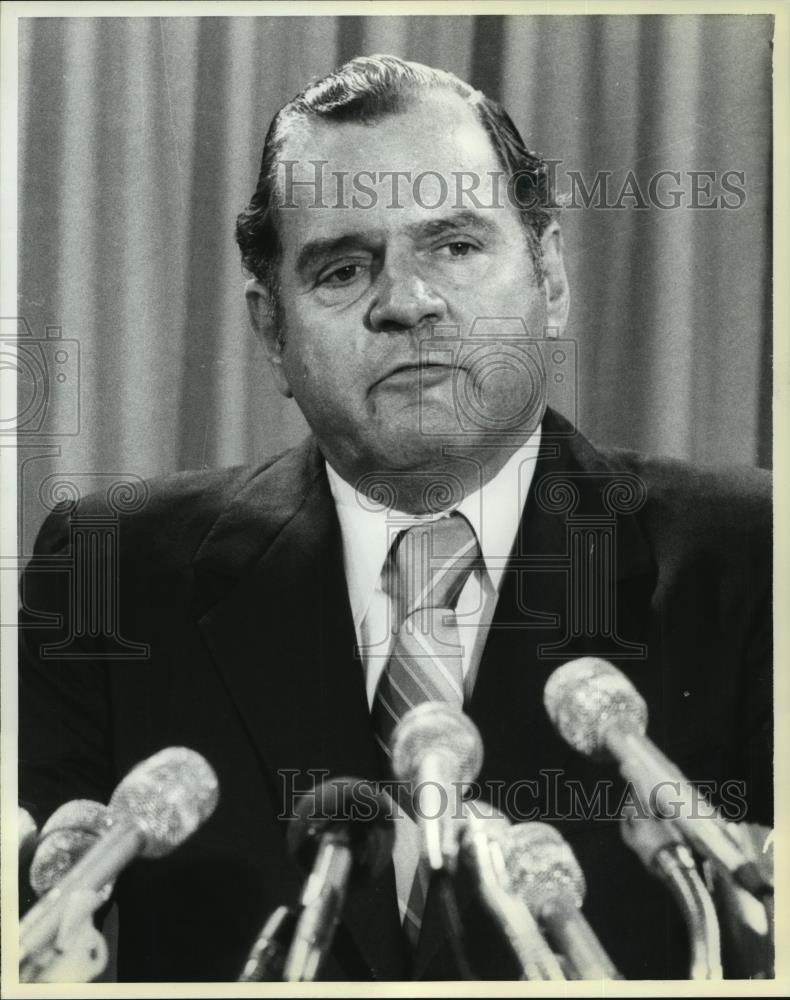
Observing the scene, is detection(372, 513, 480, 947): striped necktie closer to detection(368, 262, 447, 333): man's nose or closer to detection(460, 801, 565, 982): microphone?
detection(460, 801, 565, 982): microphone

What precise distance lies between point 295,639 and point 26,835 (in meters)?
0.73

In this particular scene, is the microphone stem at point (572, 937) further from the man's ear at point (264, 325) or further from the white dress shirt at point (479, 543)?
the man's ear at point (264, 325)

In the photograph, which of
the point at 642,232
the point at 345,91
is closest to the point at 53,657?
the point at 345,91

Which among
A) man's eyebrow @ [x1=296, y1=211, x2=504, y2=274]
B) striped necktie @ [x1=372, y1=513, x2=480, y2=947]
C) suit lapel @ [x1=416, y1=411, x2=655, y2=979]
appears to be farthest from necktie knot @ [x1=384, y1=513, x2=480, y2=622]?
man's eyebrow @ [x1=296, y1=211, x2=504, y2=274]

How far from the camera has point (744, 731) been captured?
105 inches

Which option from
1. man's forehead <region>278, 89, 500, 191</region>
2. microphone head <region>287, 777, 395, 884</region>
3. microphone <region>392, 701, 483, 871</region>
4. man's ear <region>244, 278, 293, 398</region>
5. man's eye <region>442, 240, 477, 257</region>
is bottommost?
microphone head <region>287, 777, 395, 884</region>

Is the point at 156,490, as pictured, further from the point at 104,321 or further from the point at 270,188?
the point at 270,188

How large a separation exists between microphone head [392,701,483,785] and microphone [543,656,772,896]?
19cm

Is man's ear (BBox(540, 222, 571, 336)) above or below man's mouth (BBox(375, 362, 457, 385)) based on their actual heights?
above

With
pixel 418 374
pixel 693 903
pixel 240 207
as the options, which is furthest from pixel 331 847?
pixel 240 207

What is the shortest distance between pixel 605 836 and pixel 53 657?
1.26 m

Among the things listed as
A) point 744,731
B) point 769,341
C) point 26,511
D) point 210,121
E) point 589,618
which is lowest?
point 744,731

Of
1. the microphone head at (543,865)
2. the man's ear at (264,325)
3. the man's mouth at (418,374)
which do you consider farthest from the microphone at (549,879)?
the man's ear at (264,325)

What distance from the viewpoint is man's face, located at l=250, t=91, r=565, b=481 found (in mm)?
2568
